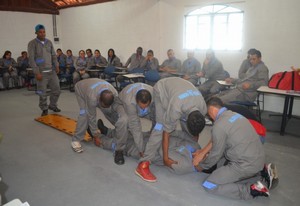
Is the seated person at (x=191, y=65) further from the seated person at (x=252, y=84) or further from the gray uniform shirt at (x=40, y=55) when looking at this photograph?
the gray uniform shirt at (x=40, y=55)

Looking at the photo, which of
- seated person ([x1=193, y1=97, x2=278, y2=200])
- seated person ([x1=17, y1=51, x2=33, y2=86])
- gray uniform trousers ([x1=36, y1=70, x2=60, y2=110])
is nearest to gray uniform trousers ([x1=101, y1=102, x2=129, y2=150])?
seated person ([x1=193, y1=97, x2=278, y2=200])

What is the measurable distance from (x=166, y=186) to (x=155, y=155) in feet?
1.44

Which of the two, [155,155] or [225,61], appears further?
[225,61]

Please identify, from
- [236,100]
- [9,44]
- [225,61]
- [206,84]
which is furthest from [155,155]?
[9,44]

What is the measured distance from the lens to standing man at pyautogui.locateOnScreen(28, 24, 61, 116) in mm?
4746

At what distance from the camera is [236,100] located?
4602mm

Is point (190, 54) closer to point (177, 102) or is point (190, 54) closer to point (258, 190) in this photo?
point (177, 102)

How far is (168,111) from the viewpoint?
259cm

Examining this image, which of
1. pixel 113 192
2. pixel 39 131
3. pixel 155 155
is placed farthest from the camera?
pixel 39 131

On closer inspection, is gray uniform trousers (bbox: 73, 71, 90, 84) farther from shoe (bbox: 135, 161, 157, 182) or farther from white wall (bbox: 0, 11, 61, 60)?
shoe (bbox: 135, 161, 157, 182)

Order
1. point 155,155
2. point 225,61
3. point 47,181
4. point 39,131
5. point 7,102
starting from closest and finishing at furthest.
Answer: point 47,181
point 155,155
point 39,131
point 225,61
point 7,102

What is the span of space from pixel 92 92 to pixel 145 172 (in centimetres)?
122

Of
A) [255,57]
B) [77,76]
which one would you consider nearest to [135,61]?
[77,76]

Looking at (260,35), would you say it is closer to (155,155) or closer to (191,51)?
(191,51)
